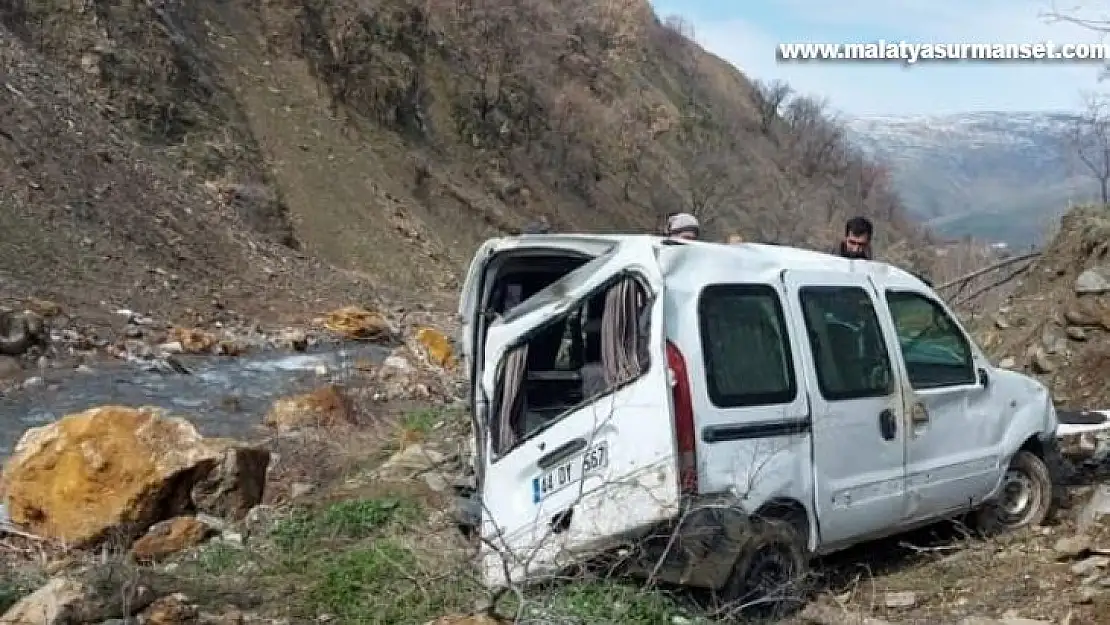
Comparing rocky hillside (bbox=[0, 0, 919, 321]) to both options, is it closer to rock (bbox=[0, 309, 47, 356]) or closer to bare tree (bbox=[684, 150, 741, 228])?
bare tree (bbox=[684, 150, 741, 228])

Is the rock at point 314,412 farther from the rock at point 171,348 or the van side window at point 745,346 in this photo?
the van side window at point 745,346

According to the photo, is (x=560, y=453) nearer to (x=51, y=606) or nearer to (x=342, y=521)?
(x=342, y=521)

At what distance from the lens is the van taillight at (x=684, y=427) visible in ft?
17.1

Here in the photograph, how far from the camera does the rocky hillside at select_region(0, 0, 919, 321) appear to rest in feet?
84.2

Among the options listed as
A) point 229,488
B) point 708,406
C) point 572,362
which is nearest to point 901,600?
point 708,406

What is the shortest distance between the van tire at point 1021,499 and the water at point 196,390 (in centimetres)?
952

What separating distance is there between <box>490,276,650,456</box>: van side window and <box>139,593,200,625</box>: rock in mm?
1534

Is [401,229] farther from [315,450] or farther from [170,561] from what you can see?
[170,561]

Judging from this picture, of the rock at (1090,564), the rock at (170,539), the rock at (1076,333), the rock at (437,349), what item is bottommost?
the rock at (437,349)

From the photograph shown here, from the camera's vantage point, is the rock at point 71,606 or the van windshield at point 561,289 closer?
the rock at point 71,606

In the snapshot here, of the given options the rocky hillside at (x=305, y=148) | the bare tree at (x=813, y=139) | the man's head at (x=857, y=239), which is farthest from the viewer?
the bare tree at (x=813, y=139)

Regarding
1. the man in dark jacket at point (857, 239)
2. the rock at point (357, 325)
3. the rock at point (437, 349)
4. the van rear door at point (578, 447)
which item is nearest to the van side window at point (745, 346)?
the van rear door at point (578, 447)

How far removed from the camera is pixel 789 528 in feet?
18.7

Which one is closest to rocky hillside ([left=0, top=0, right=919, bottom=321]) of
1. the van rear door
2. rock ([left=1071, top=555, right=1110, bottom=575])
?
the van rear door
